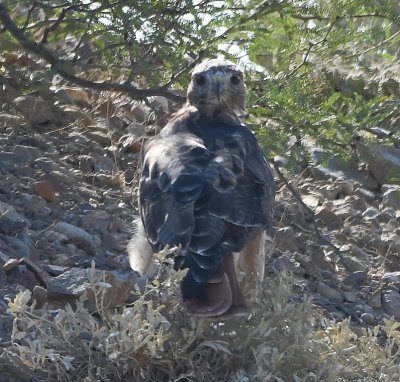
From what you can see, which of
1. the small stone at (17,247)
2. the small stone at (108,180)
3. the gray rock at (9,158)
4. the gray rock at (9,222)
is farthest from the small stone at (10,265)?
the small stone at (108,180)

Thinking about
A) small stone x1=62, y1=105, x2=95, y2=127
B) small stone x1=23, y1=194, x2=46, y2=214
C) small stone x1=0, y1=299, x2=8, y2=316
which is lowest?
small stone x1=23, y1=194, x2=46, y2=214

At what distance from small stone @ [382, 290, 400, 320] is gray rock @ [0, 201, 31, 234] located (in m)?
2.31

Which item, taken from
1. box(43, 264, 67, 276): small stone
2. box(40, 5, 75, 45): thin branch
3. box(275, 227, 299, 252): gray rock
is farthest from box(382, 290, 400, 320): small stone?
box(40, 5, 75, 45): thin branch

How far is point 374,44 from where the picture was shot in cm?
779

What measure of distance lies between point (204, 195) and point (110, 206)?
7.65 feet

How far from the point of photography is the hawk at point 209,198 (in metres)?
5.10

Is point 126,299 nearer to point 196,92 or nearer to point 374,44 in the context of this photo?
point 196,92

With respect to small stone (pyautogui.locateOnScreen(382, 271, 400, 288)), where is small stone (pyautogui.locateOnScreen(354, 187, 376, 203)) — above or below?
above

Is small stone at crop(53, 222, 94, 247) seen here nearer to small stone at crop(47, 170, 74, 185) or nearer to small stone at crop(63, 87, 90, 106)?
small stone at crop(47, 170, 74, 185)

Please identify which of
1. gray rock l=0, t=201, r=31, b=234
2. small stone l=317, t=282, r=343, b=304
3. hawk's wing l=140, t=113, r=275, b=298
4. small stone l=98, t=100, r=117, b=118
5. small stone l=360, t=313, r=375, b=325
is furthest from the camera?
small stone l=98, t=100, r=117, b=118

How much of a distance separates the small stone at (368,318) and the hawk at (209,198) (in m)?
1.47

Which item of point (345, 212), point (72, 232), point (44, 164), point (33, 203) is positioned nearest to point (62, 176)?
point (44, 164)

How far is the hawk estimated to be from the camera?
16.7 feet

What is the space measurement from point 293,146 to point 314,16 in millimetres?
930
